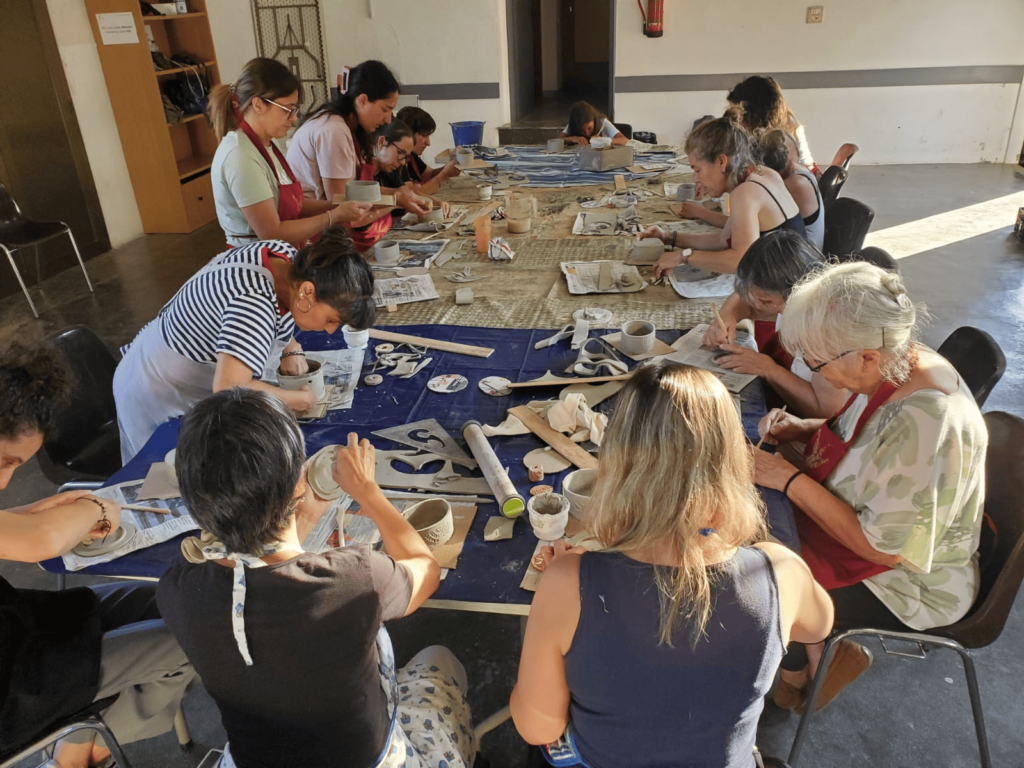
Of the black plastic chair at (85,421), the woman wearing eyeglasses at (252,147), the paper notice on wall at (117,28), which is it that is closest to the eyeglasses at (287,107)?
the woman wearing eyeglasses at (252,147)

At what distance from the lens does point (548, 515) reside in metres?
1.54

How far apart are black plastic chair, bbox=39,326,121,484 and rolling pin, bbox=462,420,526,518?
1388 mm

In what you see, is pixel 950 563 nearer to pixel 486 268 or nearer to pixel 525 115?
pixel 486 268

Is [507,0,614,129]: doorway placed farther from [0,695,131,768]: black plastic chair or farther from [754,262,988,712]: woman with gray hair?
[0,695,131,768]: black plastic chair

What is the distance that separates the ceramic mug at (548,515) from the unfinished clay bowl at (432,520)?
0.60 ft

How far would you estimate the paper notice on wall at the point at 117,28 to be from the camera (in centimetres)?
609

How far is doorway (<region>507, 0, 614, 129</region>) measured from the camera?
866 centimetres

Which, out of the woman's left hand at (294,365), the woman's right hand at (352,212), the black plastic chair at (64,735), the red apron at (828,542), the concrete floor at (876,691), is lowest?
the concrete floor at (876,691)

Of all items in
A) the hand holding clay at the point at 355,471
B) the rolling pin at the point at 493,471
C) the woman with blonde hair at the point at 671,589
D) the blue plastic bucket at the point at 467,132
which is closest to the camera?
the woman with blonde hair at the point at 671,589

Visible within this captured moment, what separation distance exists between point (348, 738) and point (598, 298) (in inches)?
81.9

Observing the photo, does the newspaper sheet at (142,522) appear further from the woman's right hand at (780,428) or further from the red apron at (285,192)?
the red apron at (285,192)

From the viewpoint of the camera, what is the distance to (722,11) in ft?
26.2

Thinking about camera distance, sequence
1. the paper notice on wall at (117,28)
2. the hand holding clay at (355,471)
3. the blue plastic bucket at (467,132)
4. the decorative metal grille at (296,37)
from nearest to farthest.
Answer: the hand holding clay at (355,471)
the paper notice on wall at (117,28)
the blue plastic bucket at (467,132)
the decorative metal grille at (296,37)

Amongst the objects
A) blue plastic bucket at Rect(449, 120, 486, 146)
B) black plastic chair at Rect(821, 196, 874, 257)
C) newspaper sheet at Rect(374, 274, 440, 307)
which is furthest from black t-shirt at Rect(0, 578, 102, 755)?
blue plastic bucket at Rect(449, 120, 486, 146)
